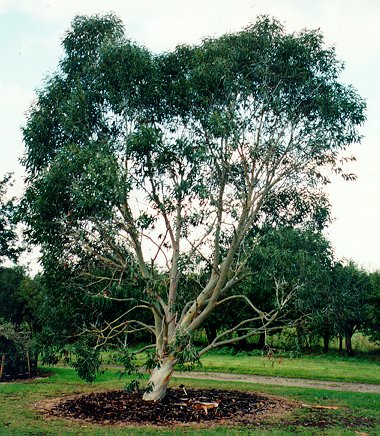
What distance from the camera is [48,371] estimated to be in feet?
81.7

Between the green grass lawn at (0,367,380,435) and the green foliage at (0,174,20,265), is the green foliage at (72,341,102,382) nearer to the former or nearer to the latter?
the green grass lawn at (0,367,380,435)

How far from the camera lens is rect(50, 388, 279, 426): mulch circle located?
1377cm

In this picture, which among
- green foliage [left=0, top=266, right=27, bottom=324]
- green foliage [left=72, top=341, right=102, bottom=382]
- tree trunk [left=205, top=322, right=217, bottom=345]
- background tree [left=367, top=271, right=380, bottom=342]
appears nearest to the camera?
green foliage [left=72, top=341, right=102, bottom=382]

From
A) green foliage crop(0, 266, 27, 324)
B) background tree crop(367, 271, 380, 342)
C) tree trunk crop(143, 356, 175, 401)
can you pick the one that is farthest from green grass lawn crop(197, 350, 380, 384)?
green foliage crop(0, 266, 27, 324)

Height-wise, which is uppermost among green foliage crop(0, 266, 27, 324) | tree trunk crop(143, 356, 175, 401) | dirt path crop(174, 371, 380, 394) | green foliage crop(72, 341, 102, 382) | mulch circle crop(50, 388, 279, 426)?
green foliage crop(0, 266, 27, 324)

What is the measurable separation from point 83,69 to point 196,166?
13.8 feet

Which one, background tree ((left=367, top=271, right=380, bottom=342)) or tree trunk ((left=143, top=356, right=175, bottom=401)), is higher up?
background tree ((left=367, top=271, right=380, bottom=342))

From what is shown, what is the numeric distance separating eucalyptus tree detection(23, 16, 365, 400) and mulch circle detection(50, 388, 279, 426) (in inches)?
35.2

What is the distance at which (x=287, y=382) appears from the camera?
2303 cm

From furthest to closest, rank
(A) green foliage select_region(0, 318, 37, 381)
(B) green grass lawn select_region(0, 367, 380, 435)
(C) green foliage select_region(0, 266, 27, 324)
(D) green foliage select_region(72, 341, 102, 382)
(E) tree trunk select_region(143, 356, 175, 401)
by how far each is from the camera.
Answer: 1. (C) green foliage select_region(0, 266, 27, 324)
2. (A) green foliage select_region(0, 318, 37, 381)
3. (E) tree trunk select_region(143, 356, 175, 401)
4. (D) green foliage select_region(72, 341, 102, 382)
5. (B) green grass lawn select_region(0, 367, 380, 435)

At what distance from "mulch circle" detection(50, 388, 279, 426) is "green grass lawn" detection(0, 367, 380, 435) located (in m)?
0.87

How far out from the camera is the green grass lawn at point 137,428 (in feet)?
39.9

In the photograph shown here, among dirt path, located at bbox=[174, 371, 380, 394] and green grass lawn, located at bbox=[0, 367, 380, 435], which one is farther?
dirt path, located at bbox=[174, 371, 380, 394]

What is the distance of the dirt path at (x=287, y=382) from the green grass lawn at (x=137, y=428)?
4.98ft
